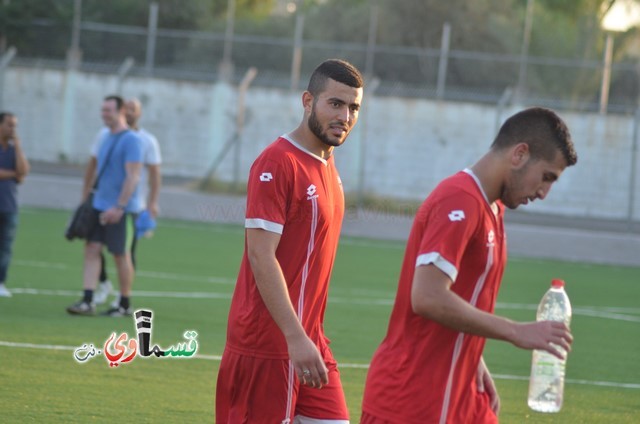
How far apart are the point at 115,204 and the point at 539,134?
8163 millimetres

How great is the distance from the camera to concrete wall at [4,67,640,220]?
2586cm

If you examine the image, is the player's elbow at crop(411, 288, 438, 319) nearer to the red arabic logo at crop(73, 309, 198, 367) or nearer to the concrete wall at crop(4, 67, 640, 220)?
the red arabic logo at crop(73, 309, 198, 367)

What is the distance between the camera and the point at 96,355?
961 cm

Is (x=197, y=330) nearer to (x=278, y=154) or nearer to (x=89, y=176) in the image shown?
(x=89, y=176)

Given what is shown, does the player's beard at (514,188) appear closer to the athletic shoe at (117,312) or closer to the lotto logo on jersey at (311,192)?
the lotto logo on jersey at (311,192)

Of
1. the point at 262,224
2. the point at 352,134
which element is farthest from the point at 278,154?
the point at 352,134

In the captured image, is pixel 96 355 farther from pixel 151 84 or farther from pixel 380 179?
pixel 151 84

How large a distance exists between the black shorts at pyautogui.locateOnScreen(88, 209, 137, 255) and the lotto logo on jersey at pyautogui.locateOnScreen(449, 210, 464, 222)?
26.1 ft

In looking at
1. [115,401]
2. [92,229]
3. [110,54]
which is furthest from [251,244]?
[110,54]

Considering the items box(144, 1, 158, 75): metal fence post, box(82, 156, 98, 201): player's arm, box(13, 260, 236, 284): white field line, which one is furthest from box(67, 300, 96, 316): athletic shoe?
box(144, 1, 158, 75): metal fence post

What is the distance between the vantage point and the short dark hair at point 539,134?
4312 millimetres

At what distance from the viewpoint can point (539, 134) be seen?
170 inches

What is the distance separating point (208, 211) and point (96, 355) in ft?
46.9

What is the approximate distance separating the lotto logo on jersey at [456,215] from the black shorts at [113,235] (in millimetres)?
7947
